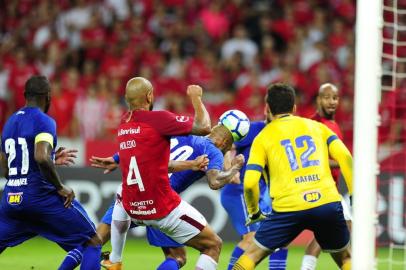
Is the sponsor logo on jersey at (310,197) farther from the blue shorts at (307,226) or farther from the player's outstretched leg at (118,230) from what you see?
the player's outstretched leg at (118,230)

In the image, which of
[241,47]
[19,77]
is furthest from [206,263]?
[241,47]

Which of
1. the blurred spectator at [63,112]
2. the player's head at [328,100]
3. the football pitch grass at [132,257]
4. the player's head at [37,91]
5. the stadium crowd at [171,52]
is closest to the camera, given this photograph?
the player's head at [37,91]

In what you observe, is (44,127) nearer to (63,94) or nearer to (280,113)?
(280,113)

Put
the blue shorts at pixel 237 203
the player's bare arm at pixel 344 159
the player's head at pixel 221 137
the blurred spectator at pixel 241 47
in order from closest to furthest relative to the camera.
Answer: the player's bare arm at pixel 344 159
the player's head at pixel 221 137
the blue shorts at pixel 237 203
the blurred spectator at pixel 241 47

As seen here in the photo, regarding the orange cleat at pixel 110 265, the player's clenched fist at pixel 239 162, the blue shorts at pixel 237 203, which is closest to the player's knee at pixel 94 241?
the orange cleat at pixel 110 265

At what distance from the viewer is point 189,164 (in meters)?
8.26

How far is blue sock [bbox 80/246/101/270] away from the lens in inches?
338

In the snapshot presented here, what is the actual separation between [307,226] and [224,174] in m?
0.86

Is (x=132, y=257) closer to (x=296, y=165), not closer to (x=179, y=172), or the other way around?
(x=179, y=172)

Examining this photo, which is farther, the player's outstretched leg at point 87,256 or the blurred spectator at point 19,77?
the blurred spectator at point 19,77

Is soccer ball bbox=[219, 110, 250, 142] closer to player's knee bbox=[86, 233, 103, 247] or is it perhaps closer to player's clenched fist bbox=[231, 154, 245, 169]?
player's clenched fist bbox=[231, 154, 245, 169]

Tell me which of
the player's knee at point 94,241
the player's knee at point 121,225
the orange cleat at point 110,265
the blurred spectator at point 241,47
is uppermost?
the blurred spectator at point 241,47

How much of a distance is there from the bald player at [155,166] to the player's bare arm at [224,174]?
13.9 inches

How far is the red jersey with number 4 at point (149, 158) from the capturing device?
7836mm
